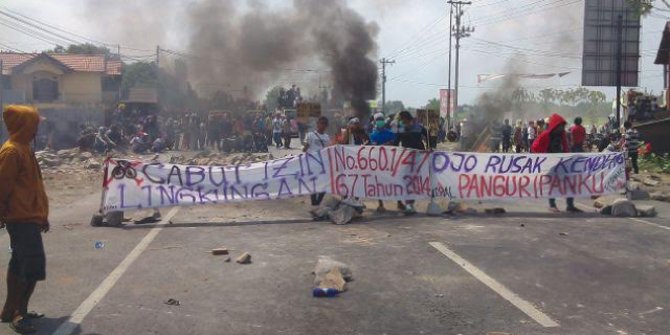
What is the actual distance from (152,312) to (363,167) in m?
5.18

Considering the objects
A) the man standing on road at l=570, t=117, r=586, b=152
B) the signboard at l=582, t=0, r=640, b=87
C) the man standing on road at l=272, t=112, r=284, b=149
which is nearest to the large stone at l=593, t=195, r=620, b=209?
the man standing on road at l=570, t=117, r=586, b=152

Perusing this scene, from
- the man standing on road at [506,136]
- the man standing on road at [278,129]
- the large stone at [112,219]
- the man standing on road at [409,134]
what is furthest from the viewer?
the man standing on road at [278,129]

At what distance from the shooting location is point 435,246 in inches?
283

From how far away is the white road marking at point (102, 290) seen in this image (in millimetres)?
4574

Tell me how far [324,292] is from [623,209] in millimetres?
5879

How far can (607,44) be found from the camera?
72.7 ft

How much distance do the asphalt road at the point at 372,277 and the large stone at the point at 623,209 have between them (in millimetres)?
288

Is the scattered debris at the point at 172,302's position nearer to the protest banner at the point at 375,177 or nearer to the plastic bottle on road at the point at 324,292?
the plastic bottle on road at the point at 324,292

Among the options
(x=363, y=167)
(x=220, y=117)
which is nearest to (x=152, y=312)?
(x=363, y=167)

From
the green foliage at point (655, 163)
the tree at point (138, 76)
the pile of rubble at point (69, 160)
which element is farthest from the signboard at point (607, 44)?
the tree at point (138, 76)

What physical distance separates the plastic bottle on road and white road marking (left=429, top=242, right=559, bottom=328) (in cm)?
141

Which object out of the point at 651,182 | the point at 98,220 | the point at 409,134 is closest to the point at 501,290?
the point at 409,134

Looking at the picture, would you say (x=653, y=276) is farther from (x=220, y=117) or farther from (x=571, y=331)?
(x=220, y=117)

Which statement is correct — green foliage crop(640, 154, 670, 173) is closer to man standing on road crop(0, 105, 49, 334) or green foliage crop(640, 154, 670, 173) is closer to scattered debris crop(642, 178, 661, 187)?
scattered debris crop(642, 178, 661, 187)
